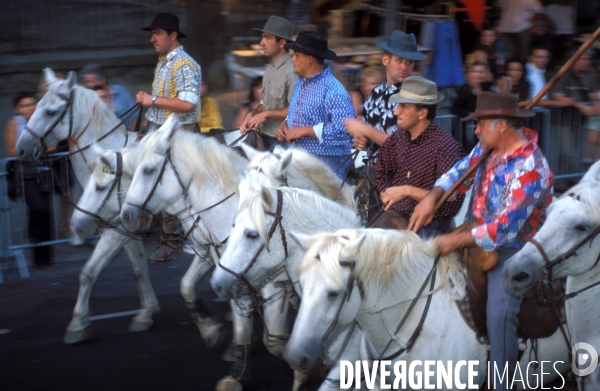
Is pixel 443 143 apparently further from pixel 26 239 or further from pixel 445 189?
pixel 26 239

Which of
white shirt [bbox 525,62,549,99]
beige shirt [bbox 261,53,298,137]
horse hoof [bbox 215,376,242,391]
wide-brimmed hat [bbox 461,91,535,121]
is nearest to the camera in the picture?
wide-brimmed hat [bbox 461,91,535,121]

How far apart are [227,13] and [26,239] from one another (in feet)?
21.2

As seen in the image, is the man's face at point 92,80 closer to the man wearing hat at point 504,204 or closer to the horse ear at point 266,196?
the horse ear at point 266,196

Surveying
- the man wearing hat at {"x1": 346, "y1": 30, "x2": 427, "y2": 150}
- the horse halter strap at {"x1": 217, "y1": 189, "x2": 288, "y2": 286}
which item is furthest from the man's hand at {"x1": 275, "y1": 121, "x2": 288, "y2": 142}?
the horse halter strap at {"x1": 217, "y1": 189, "x2": 288, "y2": 286}

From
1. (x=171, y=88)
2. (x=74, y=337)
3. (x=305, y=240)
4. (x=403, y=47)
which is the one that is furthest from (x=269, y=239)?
(x=171, y=88)

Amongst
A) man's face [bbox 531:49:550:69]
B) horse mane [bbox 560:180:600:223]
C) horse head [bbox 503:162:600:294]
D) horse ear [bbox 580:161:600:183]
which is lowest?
horse head [bbox 503:162:600:294]

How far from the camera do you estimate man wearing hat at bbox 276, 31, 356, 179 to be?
6.41 metres

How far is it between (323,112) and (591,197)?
107 inches

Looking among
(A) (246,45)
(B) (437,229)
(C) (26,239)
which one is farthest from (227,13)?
(B) (437,229)

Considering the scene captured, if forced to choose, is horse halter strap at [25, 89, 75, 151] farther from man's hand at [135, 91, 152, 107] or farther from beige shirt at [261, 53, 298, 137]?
beige shirt at [261, 53, 298, 137]

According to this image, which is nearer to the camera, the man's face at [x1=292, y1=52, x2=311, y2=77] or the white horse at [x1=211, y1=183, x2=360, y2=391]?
the white horse at [x1=211, y1=183, x2=360, y2=391]

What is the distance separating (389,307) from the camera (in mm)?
4258

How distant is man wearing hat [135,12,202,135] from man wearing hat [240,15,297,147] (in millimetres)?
546

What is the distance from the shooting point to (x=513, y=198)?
4.29 meters
